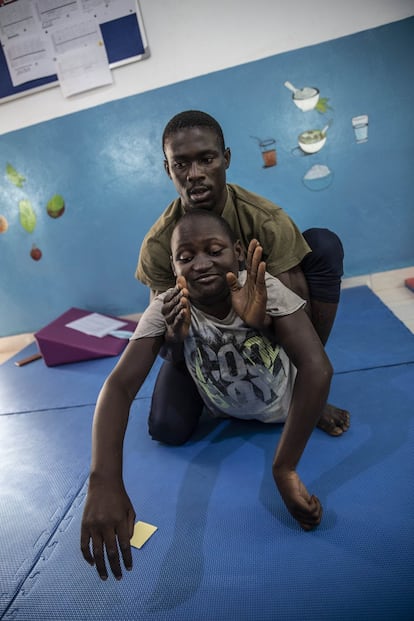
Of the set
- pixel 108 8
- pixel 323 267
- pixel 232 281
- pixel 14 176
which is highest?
pixel 108 8

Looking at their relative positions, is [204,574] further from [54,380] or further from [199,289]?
[54,380]

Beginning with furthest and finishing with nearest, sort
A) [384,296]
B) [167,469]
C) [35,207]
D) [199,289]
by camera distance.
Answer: [35,207]
[384,296]
[167,469]
[199,289]

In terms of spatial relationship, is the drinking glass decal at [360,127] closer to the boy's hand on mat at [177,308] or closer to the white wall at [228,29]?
the white wall at [228,29]

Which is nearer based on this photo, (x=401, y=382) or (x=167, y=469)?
(x=167, y=469)

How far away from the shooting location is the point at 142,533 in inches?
36.2

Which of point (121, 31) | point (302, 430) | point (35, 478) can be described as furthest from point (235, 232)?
point (121, 31)

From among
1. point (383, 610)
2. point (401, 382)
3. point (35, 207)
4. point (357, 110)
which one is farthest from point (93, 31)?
point (383, 610)

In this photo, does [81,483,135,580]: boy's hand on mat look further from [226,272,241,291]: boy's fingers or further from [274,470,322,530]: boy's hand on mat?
[226,272,241,291]: boy's fingers

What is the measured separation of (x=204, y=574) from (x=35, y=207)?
2374mm

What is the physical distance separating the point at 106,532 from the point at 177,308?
46 centimetres

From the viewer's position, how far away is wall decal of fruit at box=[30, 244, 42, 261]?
2.55 meters

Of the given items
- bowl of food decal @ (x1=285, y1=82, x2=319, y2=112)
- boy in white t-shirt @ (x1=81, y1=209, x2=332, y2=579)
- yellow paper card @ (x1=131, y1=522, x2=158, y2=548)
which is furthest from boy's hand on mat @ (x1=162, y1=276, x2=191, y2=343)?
bowl of food decal @ (x1=285, y1=82, x2=319, y2=112)

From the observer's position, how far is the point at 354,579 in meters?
0.71

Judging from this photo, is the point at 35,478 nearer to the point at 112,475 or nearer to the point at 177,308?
the point at 112,475
